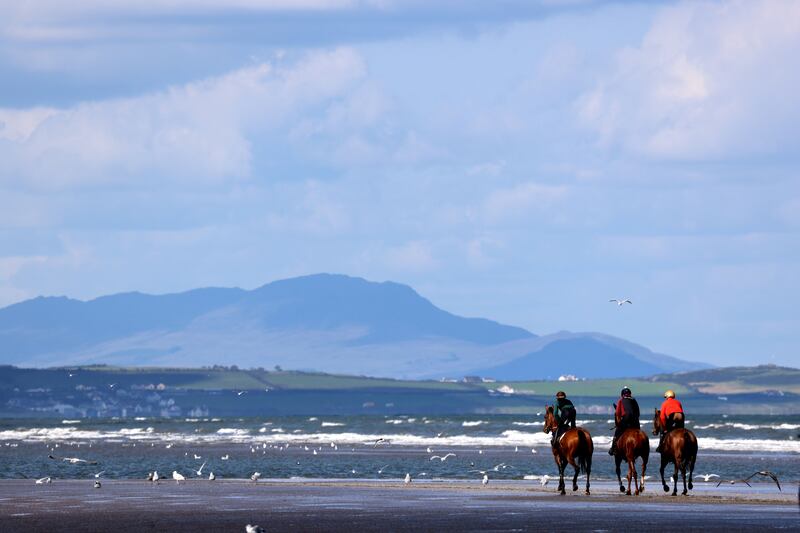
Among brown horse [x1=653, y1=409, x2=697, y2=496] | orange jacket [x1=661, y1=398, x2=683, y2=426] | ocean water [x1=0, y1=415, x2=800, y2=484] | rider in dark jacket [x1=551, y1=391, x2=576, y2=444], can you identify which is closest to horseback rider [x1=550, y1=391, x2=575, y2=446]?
rider in dark jacket [x1=551, y1=391, x2=576, y2=444]

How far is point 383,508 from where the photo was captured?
134 ft

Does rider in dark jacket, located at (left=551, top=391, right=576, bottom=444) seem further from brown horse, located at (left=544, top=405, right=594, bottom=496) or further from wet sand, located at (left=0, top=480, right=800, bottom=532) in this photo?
wet sand, located at (left=0, top=480, right=800, bottom=532)

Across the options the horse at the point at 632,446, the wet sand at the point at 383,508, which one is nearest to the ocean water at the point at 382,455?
the wet sand at the point at 383,508

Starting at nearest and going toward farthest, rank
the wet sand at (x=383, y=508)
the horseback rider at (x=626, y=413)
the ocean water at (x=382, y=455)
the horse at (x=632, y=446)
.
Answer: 1. the wet sand at (x=383, y=508)
2. the horse at (x=632, y=446)
3. the horseback rider at (x=626, y=413)
4. the ocean water at (x=382, y=455)

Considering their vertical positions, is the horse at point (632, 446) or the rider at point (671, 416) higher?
the rider at point (671, 416)

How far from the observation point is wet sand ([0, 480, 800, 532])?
3538 cm

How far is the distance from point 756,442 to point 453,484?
5282 centimetres

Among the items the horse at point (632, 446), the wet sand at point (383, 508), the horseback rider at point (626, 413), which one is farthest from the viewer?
the horseback rider at point (626, 413)

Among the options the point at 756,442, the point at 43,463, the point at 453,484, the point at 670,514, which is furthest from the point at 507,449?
the point at 670,514

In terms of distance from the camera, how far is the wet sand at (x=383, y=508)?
116 feet

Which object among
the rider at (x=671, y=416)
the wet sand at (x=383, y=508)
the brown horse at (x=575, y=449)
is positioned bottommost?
the wet sand at (x=383, y=508)

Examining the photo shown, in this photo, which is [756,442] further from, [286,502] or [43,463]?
[286,502]

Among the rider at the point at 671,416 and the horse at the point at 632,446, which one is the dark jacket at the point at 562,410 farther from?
the rider at the point at 671,416

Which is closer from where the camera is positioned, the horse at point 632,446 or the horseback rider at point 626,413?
the horse at point 632,446
